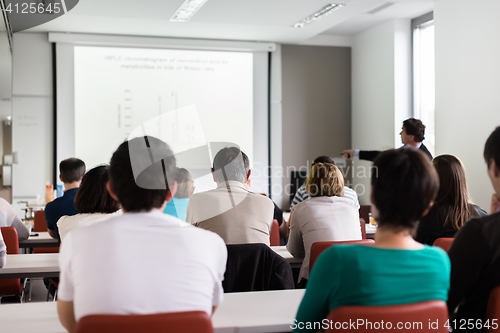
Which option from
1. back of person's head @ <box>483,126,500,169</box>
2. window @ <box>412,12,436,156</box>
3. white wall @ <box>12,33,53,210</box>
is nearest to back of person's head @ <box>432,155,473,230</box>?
back of person's head @ <box>483,126,500,169</box>

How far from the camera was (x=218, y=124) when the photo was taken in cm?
730

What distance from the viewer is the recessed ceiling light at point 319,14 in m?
5.70

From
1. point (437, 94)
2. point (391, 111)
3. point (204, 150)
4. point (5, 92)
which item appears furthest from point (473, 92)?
point (5, 92)

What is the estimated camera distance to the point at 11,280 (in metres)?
3.10

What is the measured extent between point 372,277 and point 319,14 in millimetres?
5338

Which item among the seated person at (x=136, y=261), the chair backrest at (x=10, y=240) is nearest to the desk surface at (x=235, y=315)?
the seated person at (x=136, y=261)

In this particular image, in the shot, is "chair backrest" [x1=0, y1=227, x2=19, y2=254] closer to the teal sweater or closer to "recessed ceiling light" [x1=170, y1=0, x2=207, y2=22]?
the teal sweater

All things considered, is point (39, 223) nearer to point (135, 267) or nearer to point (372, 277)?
point (135, 267)

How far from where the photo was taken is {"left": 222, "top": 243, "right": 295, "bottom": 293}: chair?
2.14m

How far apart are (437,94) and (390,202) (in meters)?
5.43

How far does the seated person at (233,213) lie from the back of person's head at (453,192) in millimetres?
942

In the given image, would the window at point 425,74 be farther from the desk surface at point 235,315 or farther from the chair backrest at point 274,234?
the desk surface at point 235,315

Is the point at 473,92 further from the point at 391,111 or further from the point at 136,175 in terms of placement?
the point at 136,175

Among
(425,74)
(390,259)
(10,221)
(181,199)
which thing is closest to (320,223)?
(181,199)
